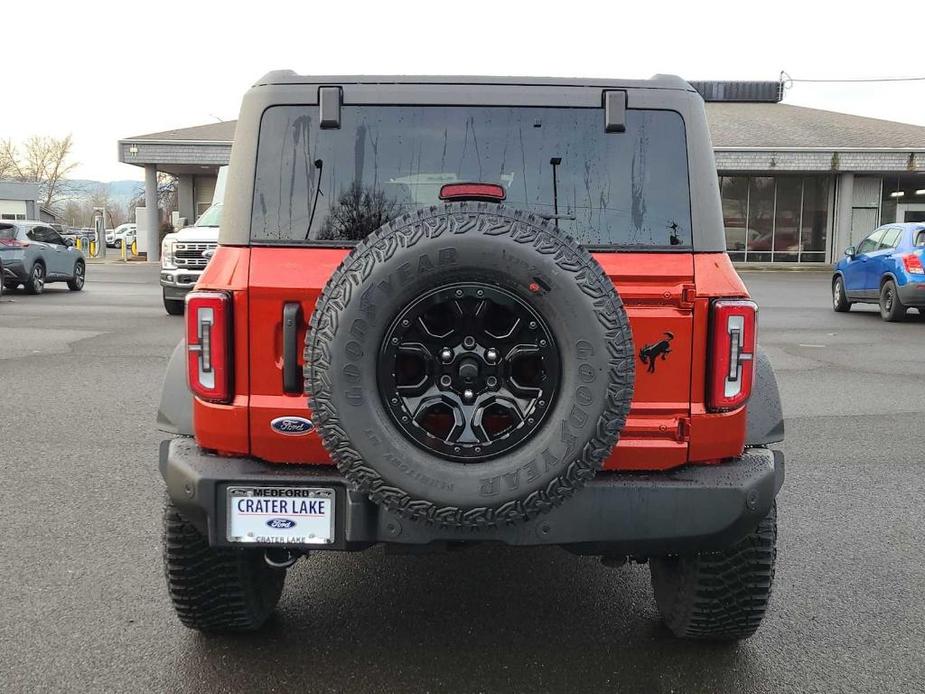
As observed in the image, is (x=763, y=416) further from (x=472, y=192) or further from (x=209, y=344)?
(x=209, y=344)

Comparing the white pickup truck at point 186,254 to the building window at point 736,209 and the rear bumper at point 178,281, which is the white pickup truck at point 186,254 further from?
the building window at point 736,209

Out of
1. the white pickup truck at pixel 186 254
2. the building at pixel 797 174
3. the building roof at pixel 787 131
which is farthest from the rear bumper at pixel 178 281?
the building roof at pixel 787 131

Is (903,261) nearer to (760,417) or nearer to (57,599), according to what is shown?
(760,417)

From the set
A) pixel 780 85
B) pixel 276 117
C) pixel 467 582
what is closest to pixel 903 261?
pixel 467 582

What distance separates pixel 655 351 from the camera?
2.95m

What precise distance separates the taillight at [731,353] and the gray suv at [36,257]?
19811mm

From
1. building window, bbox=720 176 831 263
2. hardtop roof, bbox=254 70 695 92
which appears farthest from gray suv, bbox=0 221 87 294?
building window, bbox=720 176 831 263

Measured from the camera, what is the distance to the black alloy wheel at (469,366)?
266cm

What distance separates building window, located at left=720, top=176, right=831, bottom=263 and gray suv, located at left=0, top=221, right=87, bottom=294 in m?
24.5

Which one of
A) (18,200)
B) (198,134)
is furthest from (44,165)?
(198,134)

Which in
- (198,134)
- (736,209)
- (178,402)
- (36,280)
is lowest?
(36,280)

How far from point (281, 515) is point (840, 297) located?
17.0m

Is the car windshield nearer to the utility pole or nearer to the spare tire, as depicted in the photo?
the spare tire

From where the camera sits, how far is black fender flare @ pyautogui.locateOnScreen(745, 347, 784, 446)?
3.16 metres
